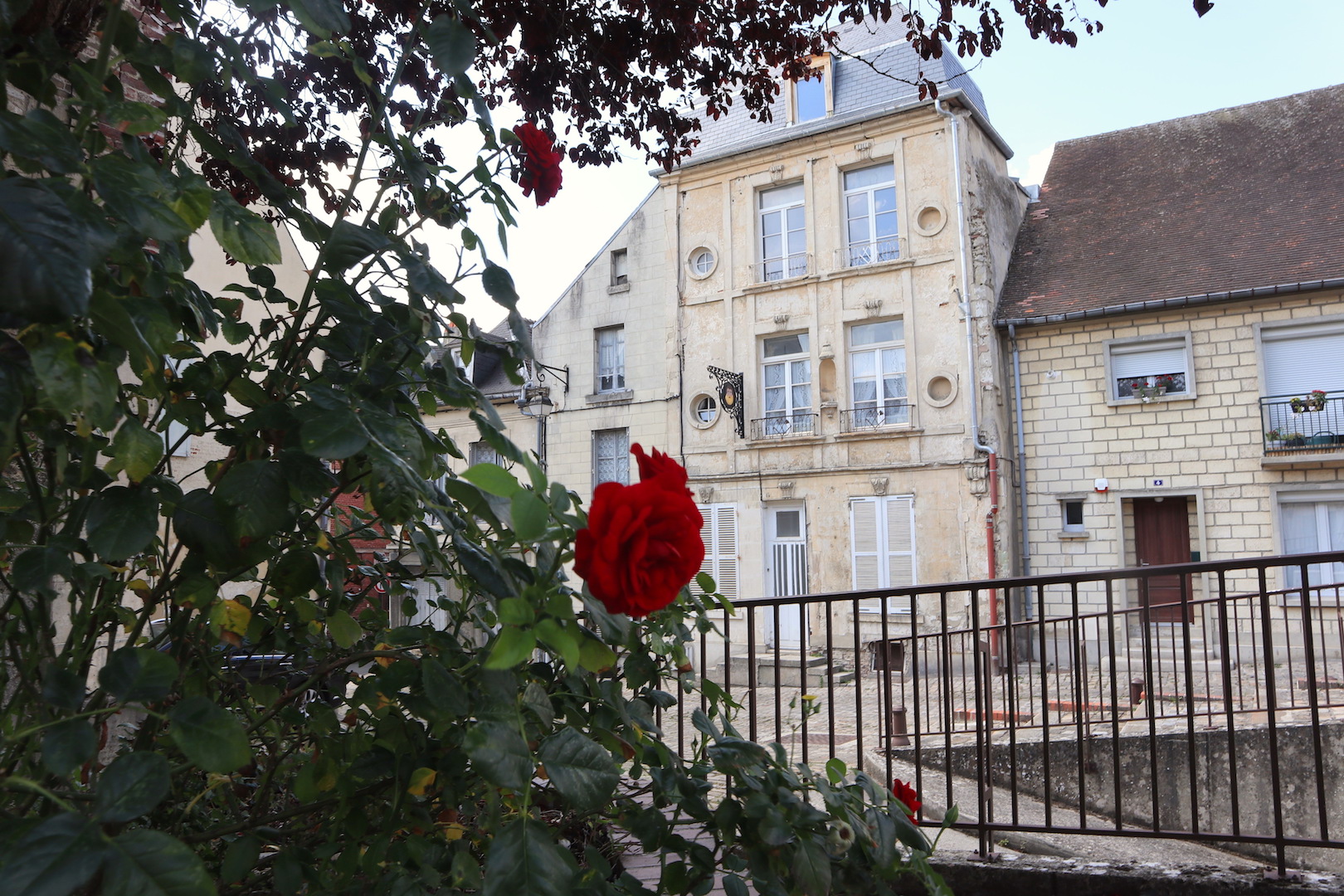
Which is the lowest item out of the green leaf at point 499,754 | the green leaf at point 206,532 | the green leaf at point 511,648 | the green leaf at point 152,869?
the green leaf at point 152,869

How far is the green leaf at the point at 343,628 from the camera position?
4.37 ft

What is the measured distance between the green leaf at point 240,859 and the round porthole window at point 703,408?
16305 mm

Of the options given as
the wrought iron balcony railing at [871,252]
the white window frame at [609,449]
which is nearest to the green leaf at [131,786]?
the wrought iron balcony railing at [871,252]

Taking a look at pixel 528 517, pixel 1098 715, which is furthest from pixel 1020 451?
pixel 528 517

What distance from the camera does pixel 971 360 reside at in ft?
48.8

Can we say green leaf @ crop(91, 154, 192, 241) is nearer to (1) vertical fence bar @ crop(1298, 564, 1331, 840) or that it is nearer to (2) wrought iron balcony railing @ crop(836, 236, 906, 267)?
(1) vertical fence bar @ crop(1298, 564, 1331, 840)

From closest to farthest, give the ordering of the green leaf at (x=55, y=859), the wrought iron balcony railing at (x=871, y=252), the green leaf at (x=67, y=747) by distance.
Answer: the green leaf at (x=55, y=859) → the green leaf at (x=67, y=747) → the wrought iron balcony railing at (x=871, y=252)

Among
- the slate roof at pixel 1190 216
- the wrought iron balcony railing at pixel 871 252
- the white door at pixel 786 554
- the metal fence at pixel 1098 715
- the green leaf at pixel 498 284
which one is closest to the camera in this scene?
the green leaf at pixel 498 284

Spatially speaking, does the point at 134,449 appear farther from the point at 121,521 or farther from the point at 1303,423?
the point at 1303,423

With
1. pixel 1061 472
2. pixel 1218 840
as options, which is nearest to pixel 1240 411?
pixel 1061 472

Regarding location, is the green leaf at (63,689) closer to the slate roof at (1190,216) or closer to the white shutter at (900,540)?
the white shutter at (900,540)

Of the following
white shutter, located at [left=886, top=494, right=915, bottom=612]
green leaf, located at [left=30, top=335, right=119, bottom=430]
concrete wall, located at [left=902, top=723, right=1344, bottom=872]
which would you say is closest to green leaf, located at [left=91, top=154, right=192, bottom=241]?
green leaf, located at [left=30, top=335, right=119, bottom=430]

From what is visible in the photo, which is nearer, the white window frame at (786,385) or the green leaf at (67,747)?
the green leaf at (67,747)

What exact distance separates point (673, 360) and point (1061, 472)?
760cm
